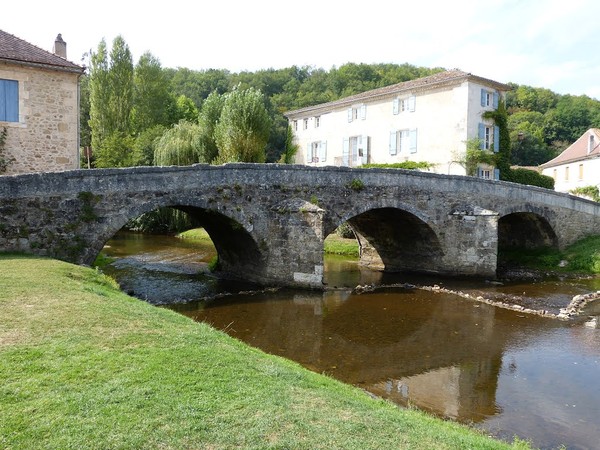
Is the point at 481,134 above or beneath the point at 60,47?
beneath

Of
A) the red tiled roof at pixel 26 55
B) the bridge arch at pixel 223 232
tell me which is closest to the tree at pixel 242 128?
the bridge arch at pixel 223 232

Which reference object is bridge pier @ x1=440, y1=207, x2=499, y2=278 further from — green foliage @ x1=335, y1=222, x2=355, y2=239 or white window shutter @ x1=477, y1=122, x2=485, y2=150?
white window shutter @ x1=477, y1=122, x2=485, y2=150

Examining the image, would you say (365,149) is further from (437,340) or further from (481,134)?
(437,340)

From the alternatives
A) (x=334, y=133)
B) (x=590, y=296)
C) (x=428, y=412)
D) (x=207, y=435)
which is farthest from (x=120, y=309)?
(x=334, y=133)

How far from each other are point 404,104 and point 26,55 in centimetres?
2104

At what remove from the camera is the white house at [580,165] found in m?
33.6

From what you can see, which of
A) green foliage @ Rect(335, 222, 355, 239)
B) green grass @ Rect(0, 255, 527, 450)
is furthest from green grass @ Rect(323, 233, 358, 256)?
green grass @ Rect(0, 255, 527, 450)

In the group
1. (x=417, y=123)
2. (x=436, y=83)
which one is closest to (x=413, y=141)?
(x=417, y=123)

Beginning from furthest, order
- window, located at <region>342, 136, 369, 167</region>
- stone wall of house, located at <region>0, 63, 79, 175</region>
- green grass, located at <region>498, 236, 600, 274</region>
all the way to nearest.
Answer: window, located at <region>342, 136, 369, 167</region>
green grass, located at <region>498, 236, 600, 274</region>
stone wall of house, located at <region>0, 63, 79, 175</region>

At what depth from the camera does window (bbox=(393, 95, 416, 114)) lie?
29834mm

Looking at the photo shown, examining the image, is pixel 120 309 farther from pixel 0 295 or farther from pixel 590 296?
pixel 590 296

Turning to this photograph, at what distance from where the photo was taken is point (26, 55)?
16.1 m

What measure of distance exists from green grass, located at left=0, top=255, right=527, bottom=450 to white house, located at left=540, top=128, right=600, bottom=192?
33669 mm

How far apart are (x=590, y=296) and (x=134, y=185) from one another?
14.5 m
